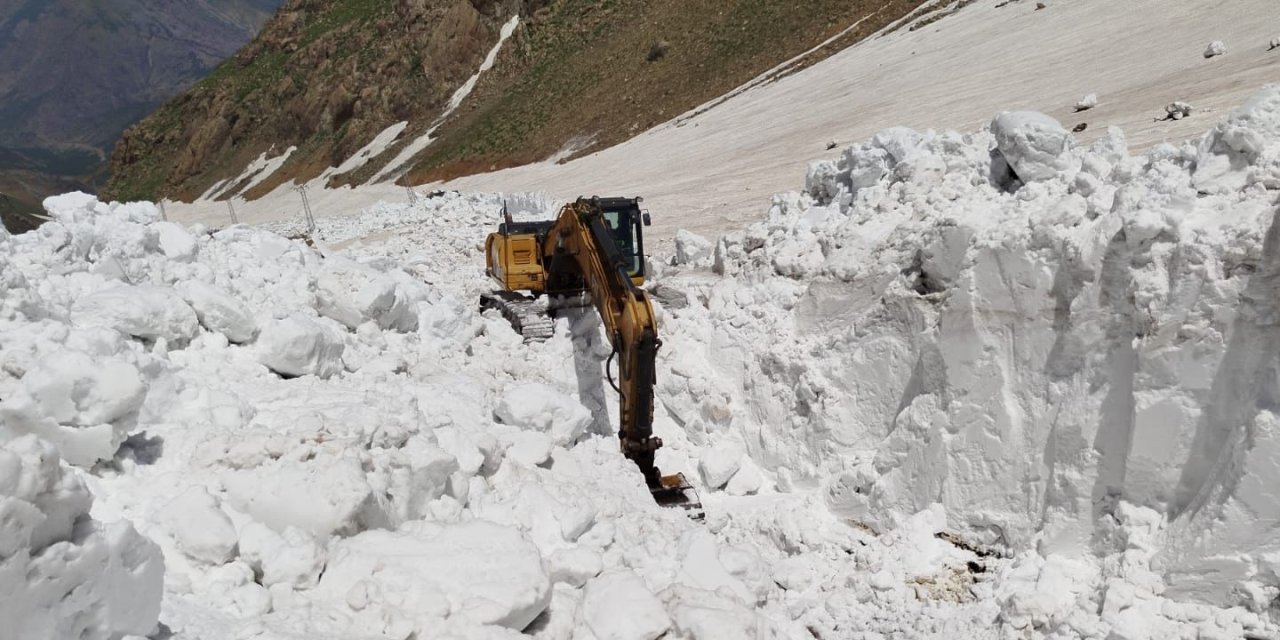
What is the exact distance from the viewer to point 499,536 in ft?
17.0

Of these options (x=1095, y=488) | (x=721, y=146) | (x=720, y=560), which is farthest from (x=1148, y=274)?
(x=721, y=146)

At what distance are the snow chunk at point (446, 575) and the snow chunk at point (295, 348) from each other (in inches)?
102

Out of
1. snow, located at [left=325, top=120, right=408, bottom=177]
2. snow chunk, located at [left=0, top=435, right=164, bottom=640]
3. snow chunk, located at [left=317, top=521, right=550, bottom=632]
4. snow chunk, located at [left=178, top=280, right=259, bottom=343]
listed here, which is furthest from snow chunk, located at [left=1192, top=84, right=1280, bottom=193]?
snow, located at [left=325, top=120, right=408, bottom=177]

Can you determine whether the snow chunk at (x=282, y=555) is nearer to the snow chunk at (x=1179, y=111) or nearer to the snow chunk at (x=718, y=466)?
the snow chunk at (x=718, y=466)

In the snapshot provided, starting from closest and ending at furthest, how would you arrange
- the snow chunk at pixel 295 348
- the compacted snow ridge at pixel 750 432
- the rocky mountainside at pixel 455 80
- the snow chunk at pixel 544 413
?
1. the compacted snow ridge at pixel 750 432
2. the snow chunk at pixel 295 348
3. the snow chunk at pixel 544 413
4. the rocky mountainside at pixel 455 80

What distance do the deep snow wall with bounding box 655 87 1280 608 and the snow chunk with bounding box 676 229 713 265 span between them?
1.44 metres

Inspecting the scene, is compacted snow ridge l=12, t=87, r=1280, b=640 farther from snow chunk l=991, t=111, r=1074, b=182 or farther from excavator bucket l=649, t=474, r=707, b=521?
excavator bucket l=649, t=474, r=707, b=521

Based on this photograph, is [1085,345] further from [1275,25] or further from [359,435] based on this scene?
[1275,25]

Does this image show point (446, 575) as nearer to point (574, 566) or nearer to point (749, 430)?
point (574, 566)

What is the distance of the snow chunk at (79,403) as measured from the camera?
4730 mm

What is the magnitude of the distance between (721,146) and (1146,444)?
18.9 metres

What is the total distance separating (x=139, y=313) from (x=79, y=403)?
1.91 m

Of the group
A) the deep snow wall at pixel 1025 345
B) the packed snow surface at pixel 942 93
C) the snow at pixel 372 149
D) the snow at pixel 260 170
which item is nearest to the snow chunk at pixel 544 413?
the deep snow wall at pixel 1025 345

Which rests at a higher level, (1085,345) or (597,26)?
(597,26)
